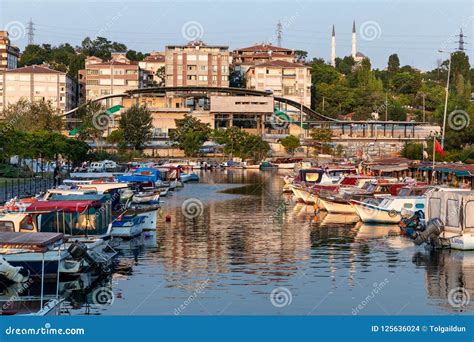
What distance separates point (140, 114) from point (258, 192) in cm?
6258

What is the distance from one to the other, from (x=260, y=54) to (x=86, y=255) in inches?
6321

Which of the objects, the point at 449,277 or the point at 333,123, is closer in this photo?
the point at 449,277

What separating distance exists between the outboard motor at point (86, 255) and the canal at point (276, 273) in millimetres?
622

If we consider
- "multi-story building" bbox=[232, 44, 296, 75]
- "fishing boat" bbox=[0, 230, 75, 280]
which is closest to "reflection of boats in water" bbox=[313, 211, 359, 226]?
"fishing boat" bbox=[0, 230, 75, 280]

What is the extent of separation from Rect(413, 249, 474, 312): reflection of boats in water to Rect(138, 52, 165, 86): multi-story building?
14201cm

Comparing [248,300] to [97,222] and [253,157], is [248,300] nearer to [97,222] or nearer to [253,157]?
[97,222]

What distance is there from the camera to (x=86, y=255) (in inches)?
1101

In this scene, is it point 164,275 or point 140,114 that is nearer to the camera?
point 164,275

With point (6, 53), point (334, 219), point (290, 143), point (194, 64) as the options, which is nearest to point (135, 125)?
point (290, 143)

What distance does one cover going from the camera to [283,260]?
32656 mm

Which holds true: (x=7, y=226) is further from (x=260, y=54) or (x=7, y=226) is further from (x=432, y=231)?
(x=260, y=54)

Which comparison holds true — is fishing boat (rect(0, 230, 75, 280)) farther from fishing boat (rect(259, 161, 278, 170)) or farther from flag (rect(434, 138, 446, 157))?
fishing boat (rect(259, 161, 278, 170))
